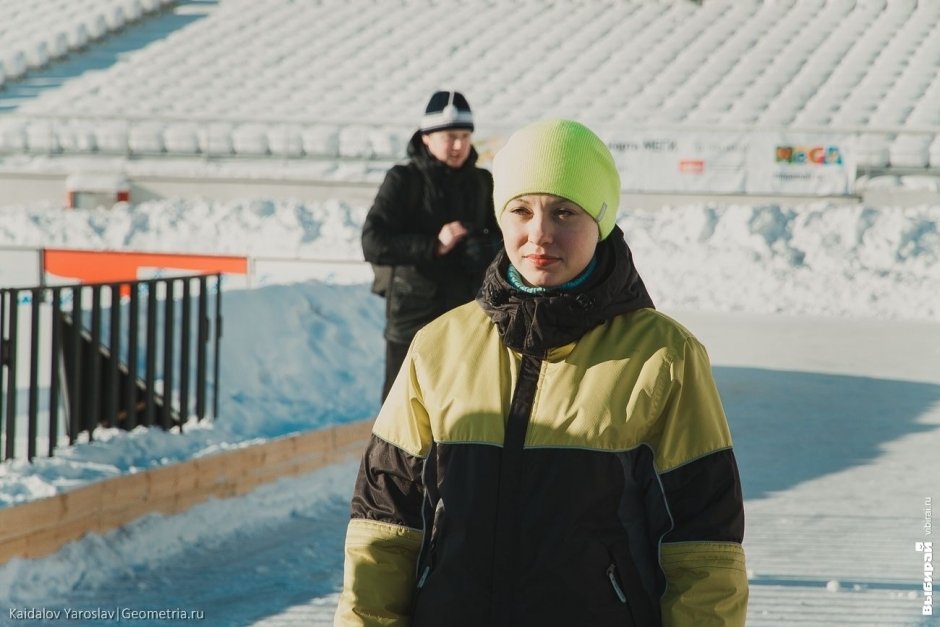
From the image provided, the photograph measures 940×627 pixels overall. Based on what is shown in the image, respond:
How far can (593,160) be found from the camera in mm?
2262

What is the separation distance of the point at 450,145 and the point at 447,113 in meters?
0.19

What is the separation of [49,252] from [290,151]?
42.4 feet

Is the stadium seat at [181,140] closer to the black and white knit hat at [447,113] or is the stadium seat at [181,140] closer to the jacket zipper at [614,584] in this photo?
the black and white knit hat at [447,113]

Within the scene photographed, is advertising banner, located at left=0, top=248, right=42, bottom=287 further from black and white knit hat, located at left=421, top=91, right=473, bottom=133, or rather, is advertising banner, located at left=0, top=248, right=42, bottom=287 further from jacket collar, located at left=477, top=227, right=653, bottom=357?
jacket collar, located at left=477, top=227, right=653, bottom=357

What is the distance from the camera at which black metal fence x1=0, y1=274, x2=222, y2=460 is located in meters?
6.50

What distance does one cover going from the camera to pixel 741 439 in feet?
28.1

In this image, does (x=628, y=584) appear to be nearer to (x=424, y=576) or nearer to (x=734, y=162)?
(x=424, y=576)

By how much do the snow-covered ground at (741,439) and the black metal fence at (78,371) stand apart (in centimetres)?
18

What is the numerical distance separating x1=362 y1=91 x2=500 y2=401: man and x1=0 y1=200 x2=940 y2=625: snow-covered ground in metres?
1.21

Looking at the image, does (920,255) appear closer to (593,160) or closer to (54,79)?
(593,160)

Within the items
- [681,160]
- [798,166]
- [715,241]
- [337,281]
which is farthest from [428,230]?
[798,166]

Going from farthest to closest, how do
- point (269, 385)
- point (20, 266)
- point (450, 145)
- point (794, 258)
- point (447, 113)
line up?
point (794, 258) < point (269, 385) < point (20, 266) < point (450, 145) < point (447, 113)

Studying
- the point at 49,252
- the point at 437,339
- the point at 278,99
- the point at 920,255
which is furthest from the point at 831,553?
the point at 278,99

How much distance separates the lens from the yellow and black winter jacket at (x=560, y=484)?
6.86ft
